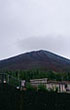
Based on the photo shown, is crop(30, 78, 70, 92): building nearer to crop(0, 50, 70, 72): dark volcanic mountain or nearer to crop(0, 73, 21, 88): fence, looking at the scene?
crop(0, 73, 21, 88): fence

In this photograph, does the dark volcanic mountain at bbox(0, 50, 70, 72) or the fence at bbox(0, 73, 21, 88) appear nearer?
the fence at bbox(0, 73, 21, 88)

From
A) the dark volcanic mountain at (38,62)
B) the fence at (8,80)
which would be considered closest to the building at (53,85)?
the fence at (8,80)

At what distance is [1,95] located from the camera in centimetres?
1188

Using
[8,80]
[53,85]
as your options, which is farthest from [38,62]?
[8,80]

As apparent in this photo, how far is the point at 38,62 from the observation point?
→ 152 feet

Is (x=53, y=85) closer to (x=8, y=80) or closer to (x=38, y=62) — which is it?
(x=8, y=80)

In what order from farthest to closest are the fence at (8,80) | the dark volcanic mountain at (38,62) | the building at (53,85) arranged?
the dark volcanic mountain at (38,62)
the building at (53,85)
the fence at (8,80)

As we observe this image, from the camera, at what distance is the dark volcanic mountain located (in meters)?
43.8

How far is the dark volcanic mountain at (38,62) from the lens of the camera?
43.8m

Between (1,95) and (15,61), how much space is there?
1395 inches

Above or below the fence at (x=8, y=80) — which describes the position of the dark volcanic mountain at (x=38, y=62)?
above

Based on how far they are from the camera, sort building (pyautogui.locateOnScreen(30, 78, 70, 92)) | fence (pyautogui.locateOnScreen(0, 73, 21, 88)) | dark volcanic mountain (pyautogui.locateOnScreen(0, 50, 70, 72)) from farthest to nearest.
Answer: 1. dark volcanic mountain (pyautogui.locateOnScreen(0, 50, 70, 72))
2. building (pyautogui.locateOnScreen(30, 78, 70, 92))
3. fence (pyautogui.locateOnScreen(0, 73, 21, 88))

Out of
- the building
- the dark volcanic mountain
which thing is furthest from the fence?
the dark volcanic mountain

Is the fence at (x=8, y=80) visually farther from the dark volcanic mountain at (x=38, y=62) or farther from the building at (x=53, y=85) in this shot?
the dark volcanic mountain at (x=38, y=62)
